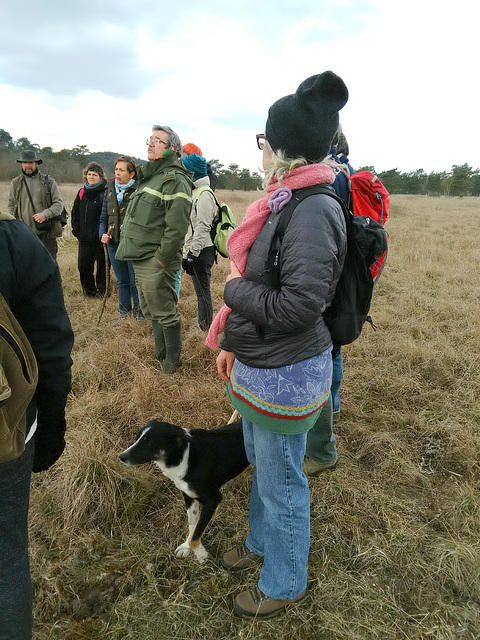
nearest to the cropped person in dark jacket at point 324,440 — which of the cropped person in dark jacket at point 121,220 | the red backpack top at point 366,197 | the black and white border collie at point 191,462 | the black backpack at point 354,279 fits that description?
the red backpack top at point 366,197

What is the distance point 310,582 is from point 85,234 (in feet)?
18.9

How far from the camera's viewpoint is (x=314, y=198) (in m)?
1.34

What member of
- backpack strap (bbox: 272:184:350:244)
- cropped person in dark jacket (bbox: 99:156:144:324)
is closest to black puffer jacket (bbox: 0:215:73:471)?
backpack strap (bbox: 272:184:350:244)

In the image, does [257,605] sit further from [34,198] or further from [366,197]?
[34,198]

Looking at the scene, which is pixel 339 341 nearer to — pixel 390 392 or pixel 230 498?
pixel 230 498

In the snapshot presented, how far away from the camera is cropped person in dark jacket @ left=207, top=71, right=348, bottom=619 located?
1.30 metres

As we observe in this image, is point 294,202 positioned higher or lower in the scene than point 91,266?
higher

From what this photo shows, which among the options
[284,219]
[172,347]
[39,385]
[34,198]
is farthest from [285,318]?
[34,198]

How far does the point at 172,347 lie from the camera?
3.96 metres

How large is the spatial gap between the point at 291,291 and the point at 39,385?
0.99m

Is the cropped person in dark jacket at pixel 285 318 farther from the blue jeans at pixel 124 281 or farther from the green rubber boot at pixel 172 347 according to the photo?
the blue jeans at pixel 124 281


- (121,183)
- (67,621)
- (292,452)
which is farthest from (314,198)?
(121,183)

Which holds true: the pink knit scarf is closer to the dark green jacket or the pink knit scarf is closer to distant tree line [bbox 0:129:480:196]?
the dark green jacket

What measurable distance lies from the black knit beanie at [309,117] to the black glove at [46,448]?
143 centimetres
